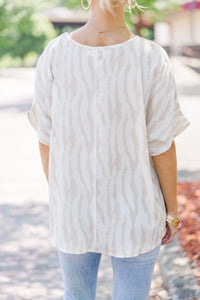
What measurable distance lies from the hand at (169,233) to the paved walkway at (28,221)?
171 centimetres

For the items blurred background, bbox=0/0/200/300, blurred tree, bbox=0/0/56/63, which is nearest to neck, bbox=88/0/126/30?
blurred background, bbox=0/0/200/300

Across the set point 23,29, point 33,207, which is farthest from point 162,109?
point 23,29

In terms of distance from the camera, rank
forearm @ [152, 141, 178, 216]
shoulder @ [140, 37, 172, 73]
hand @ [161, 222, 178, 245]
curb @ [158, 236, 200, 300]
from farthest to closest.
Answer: curb @ [158, 236, 200, 300]
hand @ [161, 222, 178, 245]
forearm @ [152, 141, 178, 216]
shoulder @ [140, 37, 172, 73]

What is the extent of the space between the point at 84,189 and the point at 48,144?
261 millimetres

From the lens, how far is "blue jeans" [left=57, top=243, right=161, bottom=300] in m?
1.80

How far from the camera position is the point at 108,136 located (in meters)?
1.70

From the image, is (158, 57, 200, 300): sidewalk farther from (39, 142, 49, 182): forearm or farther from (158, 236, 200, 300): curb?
(39, 142, 49, 182): forearm

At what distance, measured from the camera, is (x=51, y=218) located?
74.5 inches

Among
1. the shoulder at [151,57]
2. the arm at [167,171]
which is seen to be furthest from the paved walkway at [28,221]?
the shoulder at [151,57]

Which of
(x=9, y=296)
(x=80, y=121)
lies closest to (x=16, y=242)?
(x=9, y=296)

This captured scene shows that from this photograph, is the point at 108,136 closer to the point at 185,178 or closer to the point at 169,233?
the point at 169,233

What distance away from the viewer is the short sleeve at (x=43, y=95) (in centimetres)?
175

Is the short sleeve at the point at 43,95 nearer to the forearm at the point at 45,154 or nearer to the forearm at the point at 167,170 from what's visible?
the forearm at the point at 45,154

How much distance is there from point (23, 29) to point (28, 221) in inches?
991
